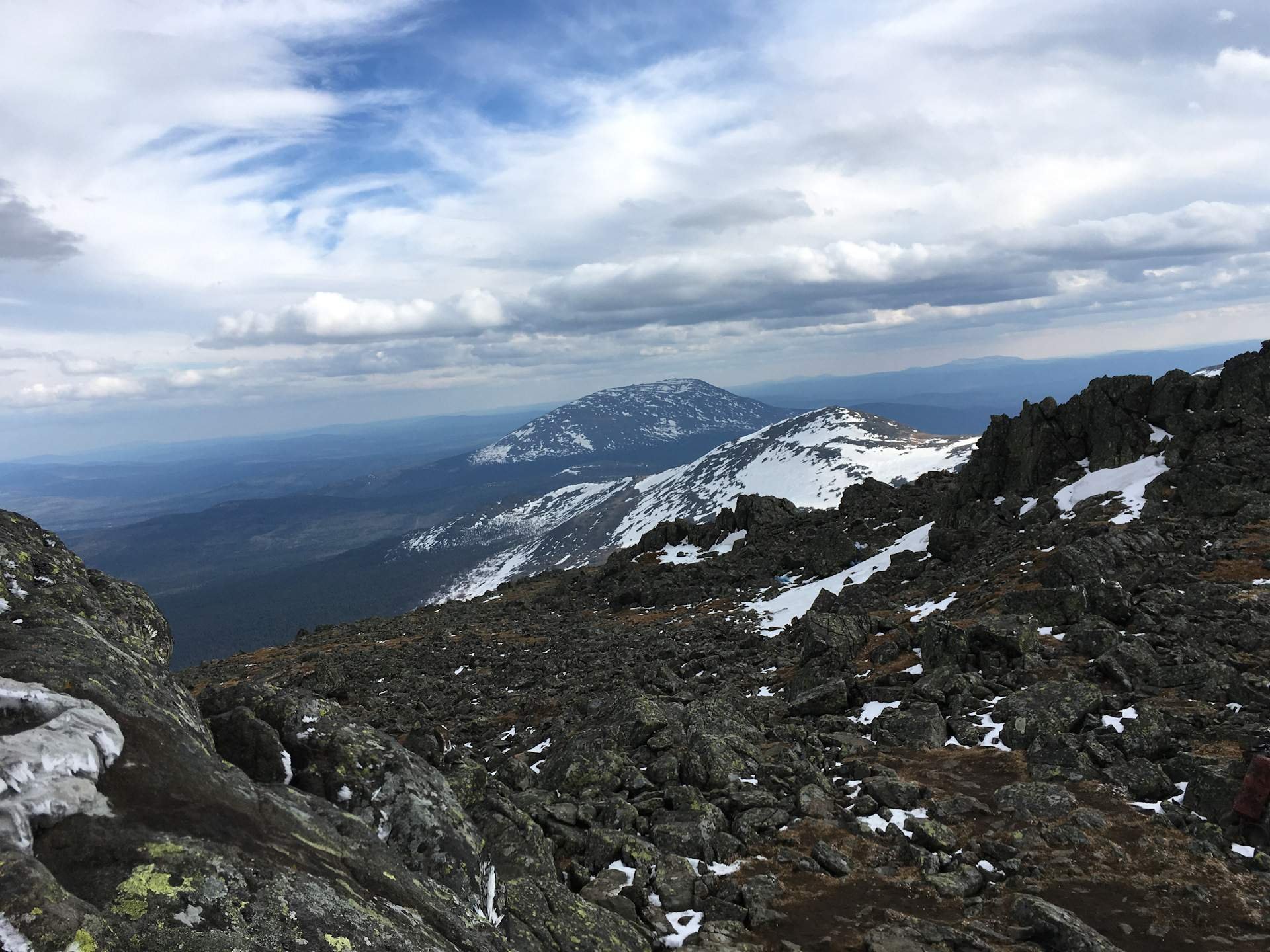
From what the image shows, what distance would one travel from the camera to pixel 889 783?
52.0 ft

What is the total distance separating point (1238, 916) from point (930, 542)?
37469 millimetres

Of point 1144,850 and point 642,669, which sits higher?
point 1144,850

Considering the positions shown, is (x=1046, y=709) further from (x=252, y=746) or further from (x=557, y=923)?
(x=252, y=746)

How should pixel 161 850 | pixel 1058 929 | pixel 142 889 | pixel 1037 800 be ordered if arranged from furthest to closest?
pixel 1037 800 → pixel 1058 929 → pixel 161 850 → pixel 142 889

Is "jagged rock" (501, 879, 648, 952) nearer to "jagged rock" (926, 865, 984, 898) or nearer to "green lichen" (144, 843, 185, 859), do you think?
"green lichen" (144, 843, 185, 859)

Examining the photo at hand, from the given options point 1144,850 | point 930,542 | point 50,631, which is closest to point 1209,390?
point 930,542

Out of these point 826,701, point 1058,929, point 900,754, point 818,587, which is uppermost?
point 1058,929

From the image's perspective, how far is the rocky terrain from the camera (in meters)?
6.77

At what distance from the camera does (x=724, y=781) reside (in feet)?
54.7

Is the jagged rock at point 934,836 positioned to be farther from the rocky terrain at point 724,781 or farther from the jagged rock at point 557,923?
the jagged rock at point 557,923

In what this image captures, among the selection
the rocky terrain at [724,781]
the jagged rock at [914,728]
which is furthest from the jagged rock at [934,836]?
the jagged rock at [914,728]

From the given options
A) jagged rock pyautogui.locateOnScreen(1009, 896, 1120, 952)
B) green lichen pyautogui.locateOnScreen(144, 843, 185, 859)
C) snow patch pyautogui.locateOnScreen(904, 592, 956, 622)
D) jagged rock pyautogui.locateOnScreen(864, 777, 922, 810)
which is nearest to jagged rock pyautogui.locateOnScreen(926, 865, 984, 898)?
jagged rock pyautogui.locateOnScreen(1009, 896, 1120, 952)

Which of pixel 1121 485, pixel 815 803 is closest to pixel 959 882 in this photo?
pixel 815 803

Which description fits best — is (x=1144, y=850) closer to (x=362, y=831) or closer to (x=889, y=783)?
(x=889, y=783)
